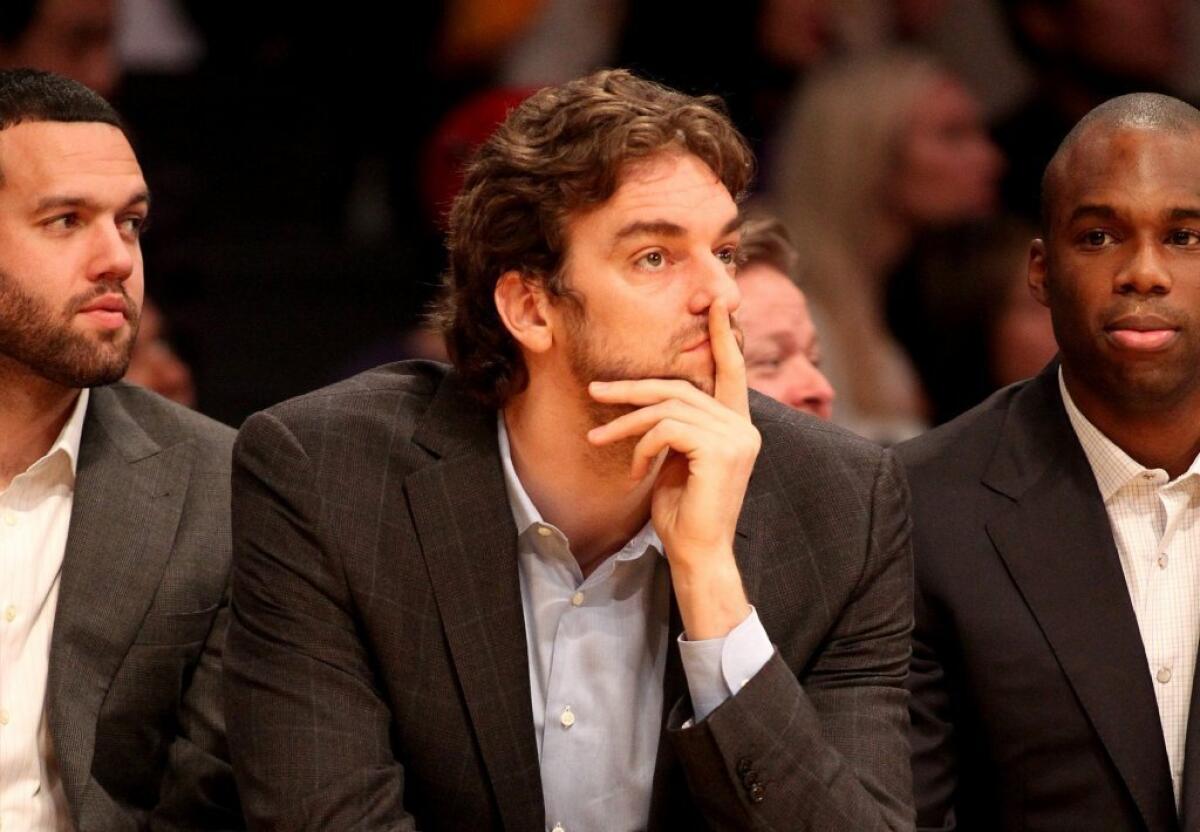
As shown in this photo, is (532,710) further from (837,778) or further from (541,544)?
(837,778)

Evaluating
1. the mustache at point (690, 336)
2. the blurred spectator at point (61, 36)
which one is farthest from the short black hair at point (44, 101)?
the blurred spectator at point (61, 36)

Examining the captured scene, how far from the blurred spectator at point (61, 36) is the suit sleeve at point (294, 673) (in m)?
2.24

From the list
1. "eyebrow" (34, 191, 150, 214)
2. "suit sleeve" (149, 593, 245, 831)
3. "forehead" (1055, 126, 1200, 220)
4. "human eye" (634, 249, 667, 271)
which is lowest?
"suit sleeve" (149, 593, 245, 831)

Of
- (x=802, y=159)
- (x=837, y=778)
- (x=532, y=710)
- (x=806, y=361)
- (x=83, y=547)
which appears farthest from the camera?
(x=802, y=159)

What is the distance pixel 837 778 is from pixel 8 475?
1.29 m

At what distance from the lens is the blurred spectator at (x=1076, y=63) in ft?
16.8

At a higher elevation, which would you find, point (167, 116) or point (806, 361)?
point (167, 116)

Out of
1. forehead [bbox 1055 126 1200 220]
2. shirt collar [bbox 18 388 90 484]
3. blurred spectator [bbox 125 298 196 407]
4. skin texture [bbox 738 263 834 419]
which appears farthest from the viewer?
blurred spectator [bbox 125 298 196 407]

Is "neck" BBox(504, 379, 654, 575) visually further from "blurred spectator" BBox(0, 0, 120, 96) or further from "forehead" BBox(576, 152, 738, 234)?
"blurred spectator" BBox(0, 0, 120, 96)

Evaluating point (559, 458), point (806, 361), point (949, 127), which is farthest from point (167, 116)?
point (559, 458)

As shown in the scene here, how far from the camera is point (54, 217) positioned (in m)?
2.72

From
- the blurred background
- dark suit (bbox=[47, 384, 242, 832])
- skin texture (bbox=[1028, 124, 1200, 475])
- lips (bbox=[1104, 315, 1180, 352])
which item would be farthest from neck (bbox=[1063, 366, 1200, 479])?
the blurred background

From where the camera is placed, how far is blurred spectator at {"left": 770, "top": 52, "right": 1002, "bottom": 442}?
187 inches

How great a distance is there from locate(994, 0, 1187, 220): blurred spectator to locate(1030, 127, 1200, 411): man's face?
8.18 feet
